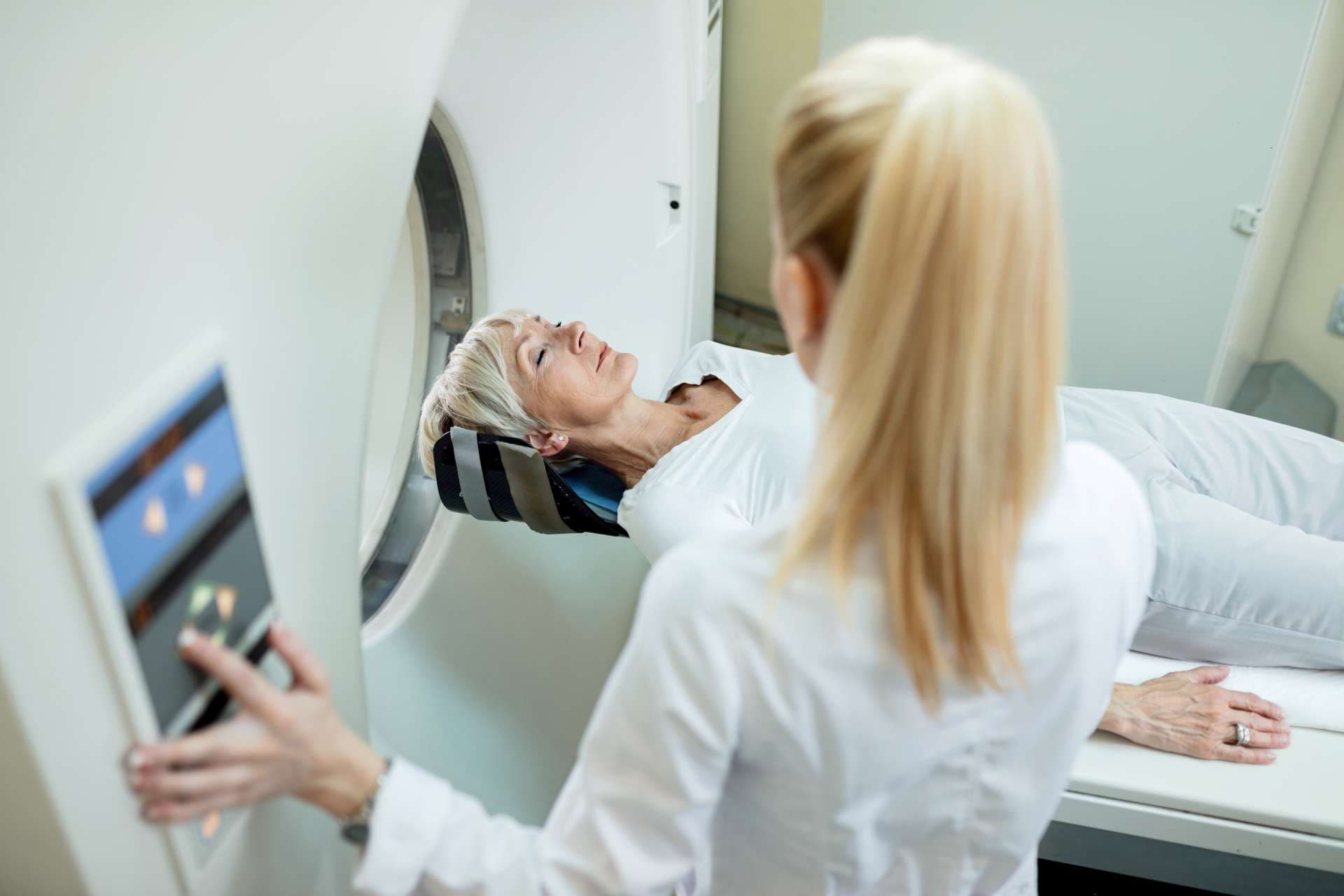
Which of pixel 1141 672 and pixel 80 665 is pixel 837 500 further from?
pixel 1141 672

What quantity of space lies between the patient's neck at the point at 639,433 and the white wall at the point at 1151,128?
1.08 m

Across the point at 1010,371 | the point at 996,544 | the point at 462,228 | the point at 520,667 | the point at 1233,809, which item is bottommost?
the point at 520,667

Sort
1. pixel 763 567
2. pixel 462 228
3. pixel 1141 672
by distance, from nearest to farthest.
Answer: pixel 763 567
pixel 1141 672
pixel 462 228

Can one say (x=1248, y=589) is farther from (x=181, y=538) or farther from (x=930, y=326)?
(x=181, y=538)

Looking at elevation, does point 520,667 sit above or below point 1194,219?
below

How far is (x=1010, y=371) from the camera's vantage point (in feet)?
2.22

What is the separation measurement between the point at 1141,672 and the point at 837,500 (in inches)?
43.8

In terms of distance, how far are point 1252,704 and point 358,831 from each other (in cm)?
126

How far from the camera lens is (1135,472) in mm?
1684

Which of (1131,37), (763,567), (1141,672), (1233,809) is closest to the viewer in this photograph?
(763,567)

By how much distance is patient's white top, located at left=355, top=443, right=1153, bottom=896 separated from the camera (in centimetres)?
71

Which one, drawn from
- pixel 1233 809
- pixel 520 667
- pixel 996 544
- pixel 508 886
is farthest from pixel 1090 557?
pixel 520 667

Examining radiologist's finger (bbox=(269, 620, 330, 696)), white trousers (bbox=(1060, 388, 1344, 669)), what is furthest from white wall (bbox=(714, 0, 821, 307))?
radiologist's finger (bbox=(269, 620, 330, 696))

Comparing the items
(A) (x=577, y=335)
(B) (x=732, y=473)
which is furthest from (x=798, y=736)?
(A) (x=577, y=335)
